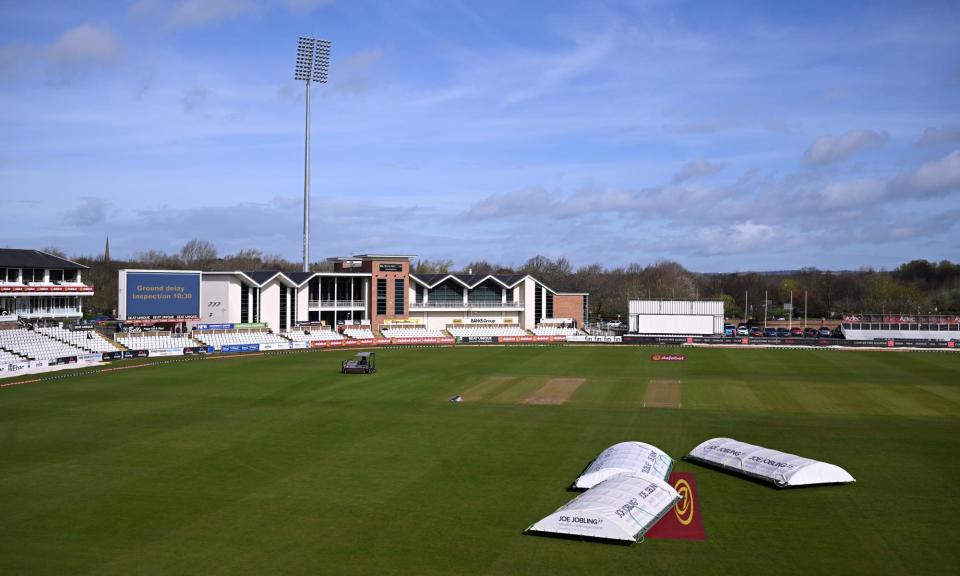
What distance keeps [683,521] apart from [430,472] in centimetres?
920

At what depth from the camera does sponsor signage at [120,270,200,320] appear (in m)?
73.1

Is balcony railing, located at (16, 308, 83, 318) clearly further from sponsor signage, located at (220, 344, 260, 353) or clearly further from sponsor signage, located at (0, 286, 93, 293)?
sponsor signage, located at (220, 344, 260, 353)

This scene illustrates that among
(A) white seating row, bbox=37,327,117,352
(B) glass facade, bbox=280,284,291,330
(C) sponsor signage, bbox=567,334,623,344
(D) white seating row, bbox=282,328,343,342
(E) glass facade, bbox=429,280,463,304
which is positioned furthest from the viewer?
(E) glass facade, bbox=429,280,463,304

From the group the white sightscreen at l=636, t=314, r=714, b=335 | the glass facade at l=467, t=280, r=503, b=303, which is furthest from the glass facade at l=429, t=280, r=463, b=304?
the white sightscreen at l=636, t=314, r=714, b=335

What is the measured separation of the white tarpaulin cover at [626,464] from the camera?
2452cm

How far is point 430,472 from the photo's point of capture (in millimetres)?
27625

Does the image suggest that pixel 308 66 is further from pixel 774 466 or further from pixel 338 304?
pixel 774 466

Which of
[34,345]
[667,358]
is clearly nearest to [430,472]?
[667,358]

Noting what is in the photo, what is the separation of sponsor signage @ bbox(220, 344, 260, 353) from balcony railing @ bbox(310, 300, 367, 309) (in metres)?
16.2

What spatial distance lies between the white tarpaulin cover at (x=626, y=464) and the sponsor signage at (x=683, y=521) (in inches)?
35.9

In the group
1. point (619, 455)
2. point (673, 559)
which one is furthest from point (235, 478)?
point (673, 559)

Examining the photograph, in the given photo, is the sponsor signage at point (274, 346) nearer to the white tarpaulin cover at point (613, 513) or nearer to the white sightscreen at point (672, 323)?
the white sightscreen at point (672, 323)

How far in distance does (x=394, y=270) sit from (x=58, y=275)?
36864 mm

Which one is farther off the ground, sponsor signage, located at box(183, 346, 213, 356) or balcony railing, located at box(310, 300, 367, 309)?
balcony railing, located at box(310, 300, 367, 309)
